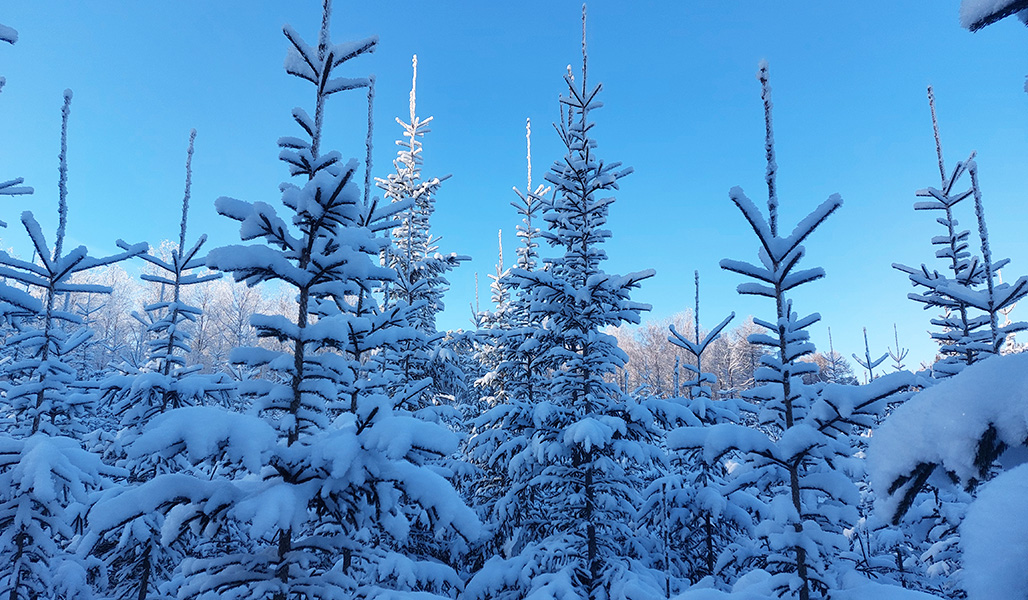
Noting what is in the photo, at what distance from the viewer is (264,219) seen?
328cm

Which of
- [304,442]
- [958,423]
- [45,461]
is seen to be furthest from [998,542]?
[45,461]

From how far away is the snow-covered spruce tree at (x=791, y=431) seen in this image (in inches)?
107

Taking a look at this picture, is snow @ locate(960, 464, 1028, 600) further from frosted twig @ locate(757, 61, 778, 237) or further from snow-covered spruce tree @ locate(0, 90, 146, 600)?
snow-covered spruce tree @ locate(0, 90, 146, 600)

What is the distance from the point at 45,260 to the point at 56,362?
4.38 feet

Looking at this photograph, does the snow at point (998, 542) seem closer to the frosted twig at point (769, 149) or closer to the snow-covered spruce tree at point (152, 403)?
the frosted twig at point (769, 149)

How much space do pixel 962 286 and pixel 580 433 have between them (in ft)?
17.2

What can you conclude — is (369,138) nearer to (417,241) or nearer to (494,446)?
(494,446)

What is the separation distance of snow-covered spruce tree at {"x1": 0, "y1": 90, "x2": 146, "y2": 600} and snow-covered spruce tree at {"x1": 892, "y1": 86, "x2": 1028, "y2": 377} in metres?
9.31

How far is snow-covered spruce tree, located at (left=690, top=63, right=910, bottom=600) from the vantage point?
2727mm

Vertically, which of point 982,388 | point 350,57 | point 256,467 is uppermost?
point 350,57

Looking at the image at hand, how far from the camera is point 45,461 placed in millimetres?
3721

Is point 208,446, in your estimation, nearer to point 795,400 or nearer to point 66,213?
point 795,400

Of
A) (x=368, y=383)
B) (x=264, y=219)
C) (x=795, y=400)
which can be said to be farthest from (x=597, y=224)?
(x=264, y=219)

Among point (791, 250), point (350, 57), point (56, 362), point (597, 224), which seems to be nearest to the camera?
point (791, 250)
